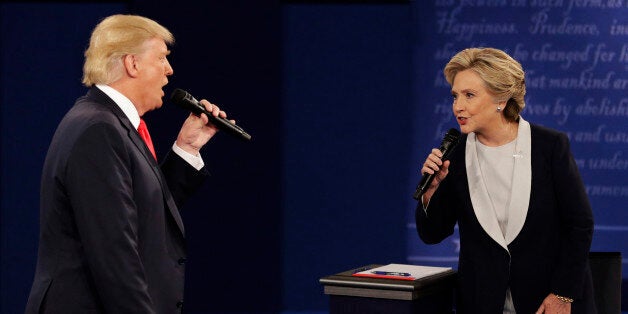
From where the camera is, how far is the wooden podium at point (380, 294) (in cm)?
258

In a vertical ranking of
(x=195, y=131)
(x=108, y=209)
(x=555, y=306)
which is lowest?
(x=555, y=306)

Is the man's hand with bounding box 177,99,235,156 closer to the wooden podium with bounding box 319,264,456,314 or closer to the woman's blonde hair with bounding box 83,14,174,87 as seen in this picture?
the woman's blonde hair with bounding box 83,14,174,87

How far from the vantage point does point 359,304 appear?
2.64 m

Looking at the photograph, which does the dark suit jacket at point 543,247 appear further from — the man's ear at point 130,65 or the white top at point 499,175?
the man's ear at point 130,65

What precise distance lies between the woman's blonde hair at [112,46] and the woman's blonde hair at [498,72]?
1.10m

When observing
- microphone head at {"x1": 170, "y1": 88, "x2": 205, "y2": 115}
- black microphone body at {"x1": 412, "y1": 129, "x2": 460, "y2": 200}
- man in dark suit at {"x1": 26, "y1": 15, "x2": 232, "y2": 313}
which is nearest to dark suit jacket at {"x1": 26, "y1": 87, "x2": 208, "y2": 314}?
man in dark suit at {"x1": 26, "y1": 15, "x2": 232, "y2": 313}

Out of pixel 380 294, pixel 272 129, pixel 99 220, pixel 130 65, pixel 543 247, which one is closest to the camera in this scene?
pixel 99 220

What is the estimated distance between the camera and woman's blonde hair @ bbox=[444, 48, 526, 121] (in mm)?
2773

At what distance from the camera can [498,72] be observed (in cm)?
278

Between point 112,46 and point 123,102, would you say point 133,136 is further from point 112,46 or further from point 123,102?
point 112,46

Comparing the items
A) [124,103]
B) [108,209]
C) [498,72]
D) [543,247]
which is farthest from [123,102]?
[543,247]

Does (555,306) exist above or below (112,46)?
below

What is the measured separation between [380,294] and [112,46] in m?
1.13

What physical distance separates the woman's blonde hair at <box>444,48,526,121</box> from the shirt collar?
113 cm
